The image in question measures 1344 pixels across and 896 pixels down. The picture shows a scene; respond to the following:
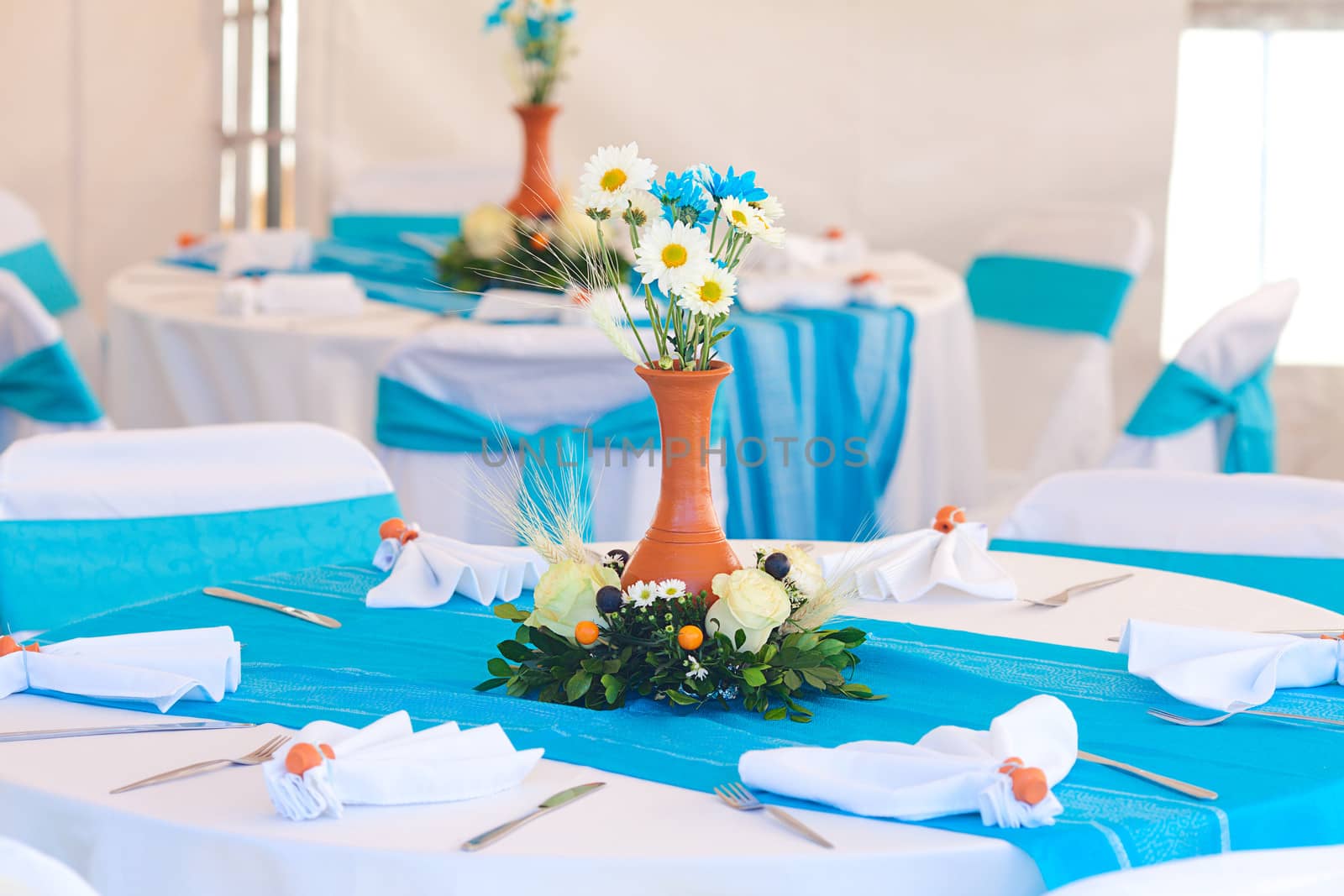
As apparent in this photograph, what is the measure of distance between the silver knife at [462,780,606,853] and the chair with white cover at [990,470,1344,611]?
116 cm

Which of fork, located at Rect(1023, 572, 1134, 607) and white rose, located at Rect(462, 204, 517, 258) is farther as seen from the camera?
white rose, located at Rect(462, 204, 517, 258)

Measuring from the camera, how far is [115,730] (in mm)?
1317

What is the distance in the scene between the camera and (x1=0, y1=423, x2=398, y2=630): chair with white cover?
205 centimetres

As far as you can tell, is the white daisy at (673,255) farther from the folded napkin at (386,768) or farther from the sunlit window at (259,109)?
the sunlit window at (259,109)

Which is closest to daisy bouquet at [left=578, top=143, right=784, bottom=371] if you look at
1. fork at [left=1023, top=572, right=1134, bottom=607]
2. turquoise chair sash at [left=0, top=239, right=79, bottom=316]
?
fork at [left=1023, top=572, right=1134, bottom=607]

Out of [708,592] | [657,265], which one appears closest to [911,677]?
[708,592]

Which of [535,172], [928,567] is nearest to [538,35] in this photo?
[535,172]

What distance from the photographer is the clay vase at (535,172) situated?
12.5 feet

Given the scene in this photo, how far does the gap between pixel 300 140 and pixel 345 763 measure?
5.60 meters

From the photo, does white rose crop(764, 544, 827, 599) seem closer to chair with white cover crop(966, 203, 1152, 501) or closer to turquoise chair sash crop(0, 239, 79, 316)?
chair with white cover crop(966, 203, 1152, 501)

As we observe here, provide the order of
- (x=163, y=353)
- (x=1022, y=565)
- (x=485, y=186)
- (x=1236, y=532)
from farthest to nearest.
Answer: (x=485, y=186), (x=163, y=353), (x=1236, y=532), (x=1022, y=565)

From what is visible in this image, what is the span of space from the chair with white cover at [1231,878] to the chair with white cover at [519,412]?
6.80 ft

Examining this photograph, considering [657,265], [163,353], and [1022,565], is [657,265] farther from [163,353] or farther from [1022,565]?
[163,353]

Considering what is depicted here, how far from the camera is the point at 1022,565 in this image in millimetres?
1922
